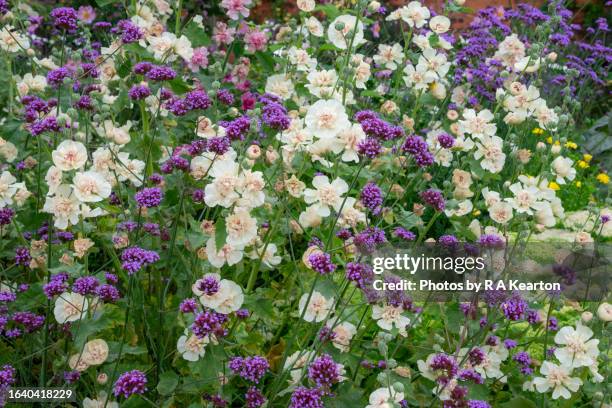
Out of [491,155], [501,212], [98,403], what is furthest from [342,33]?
[98,403]

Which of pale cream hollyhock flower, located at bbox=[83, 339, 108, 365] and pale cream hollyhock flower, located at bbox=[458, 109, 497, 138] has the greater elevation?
pale cream hollyhock flower, located at bbox=[458, 109, 497, 138]

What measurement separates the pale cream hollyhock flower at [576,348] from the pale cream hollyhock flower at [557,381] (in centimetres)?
5

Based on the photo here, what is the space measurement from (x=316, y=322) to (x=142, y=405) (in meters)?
0.55

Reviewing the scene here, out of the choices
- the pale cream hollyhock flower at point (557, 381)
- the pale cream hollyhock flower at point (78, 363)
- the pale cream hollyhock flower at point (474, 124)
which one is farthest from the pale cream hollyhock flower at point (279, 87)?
the pale cream hollyhock flower at point (557, 381)

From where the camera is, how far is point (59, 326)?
7.45 feet

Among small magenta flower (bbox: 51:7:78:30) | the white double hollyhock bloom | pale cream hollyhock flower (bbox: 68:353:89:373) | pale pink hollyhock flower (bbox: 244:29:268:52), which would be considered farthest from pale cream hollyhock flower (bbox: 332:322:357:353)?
pale pink hollyhock flower (bbox: 244:29:268:52)

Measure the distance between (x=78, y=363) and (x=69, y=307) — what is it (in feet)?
0.51

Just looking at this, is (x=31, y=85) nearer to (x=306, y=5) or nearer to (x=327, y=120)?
(x=306, y=5)

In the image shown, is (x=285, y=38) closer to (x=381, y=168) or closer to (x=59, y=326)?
(x=381, y=168)

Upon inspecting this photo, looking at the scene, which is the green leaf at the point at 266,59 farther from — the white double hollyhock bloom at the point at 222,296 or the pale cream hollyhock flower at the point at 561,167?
the white double hollyhock bloom at the point at 222,296

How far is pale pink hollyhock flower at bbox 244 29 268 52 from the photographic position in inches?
124

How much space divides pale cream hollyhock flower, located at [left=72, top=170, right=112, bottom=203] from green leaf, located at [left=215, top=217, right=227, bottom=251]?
29 cm

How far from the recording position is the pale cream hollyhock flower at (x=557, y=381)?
211cm

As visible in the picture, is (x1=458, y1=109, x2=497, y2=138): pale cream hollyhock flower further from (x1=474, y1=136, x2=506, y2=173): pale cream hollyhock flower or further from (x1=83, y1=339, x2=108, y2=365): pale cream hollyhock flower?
(x1=83, y1=339, x2=108, y2=365): pale cream hollyhock flower
